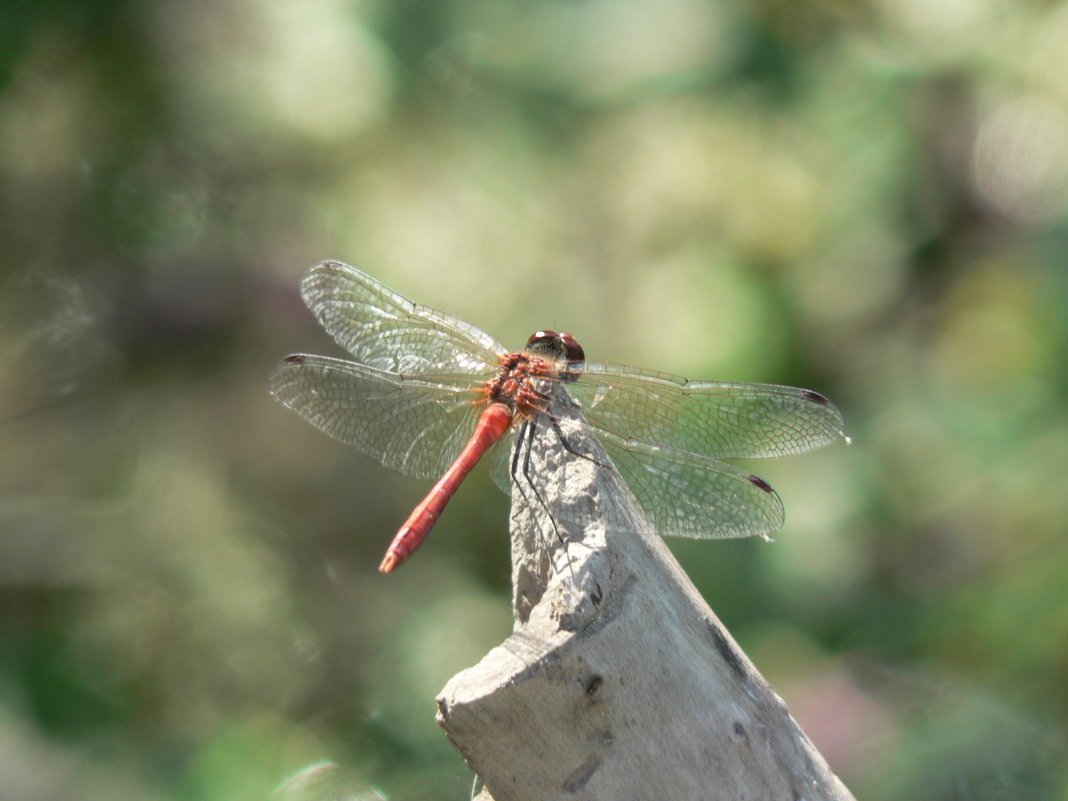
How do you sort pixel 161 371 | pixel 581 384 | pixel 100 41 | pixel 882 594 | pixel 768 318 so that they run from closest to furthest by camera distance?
pixel 581 384
pixel 882 594
pixel 768 318
pixel 100 41
pixel 161 371

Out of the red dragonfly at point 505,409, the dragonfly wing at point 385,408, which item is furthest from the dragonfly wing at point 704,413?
the dragonfly wing at point 385,408

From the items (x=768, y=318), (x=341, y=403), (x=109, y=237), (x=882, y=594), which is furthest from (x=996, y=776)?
(x=109, y=237)

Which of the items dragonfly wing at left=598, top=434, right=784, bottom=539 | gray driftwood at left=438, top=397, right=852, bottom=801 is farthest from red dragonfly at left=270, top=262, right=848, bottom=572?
gray driftwood at left=438, top=397, right=852, bottom=801

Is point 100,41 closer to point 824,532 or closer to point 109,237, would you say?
point 109,237

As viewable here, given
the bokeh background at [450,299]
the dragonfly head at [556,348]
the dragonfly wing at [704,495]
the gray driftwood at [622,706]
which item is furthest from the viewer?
the bokeh background at [450,299]

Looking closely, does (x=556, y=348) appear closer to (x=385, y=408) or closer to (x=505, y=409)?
(x=505, y=409)

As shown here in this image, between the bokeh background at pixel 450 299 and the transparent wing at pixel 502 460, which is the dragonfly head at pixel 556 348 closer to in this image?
the transparent wing at pixel 502 460
